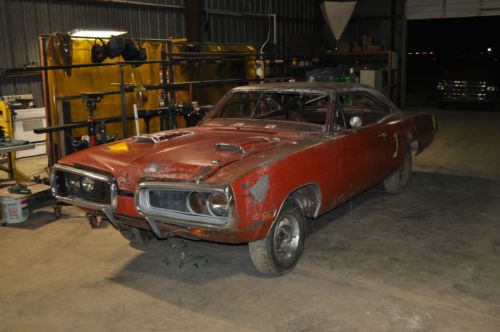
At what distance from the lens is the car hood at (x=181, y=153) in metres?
4.07

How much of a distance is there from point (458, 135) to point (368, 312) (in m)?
9.48

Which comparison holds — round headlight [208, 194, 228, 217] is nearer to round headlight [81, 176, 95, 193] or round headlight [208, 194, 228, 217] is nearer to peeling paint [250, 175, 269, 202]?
peeling paint [250, 175, 269, 202]

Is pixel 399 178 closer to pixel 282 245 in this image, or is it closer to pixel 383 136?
pixel 383 136

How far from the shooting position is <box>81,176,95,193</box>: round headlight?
4551mm

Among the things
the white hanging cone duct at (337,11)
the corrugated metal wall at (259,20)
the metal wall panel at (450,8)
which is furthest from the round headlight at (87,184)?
the metal wall panel at (450,8)

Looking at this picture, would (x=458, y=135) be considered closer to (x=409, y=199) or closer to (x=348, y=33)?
(x=409, y=199)

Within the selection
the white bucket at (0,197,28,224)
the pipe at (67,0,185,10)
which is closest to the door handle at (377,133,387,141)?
the white bucket at (0,197,28,224)

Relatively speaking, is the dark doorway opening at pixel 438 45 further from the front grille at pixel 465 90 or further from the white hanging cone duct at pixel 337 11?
the white hanging cone duct at pixel 337 11

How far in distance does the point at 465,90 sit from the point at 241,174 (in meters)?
16.1

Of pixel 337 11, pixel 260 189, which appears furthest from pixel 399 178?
pixel 337 11

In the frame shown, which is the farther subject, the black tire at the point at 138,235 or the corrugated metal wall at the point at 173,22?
the corrugated metal wall at the point at 173,22

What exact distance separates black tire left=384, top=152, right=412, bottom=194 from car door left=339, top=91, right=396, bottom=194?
0.58 m

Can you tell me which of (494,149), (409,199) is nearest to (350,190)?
(409,199)

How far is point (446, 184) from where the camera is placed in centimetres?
748
